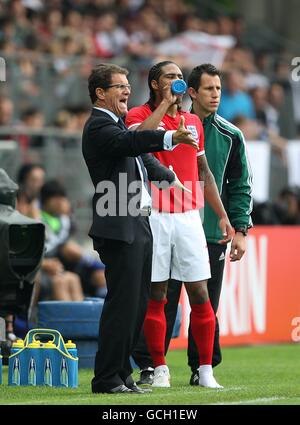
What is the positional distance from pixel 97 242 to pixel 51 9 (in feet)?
36.6

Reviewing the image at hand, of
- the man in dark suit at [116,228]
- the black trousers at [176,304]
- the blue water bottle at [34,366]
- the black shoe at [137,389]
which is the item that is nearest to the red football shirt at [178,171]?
the man in dark suit at [116,228]

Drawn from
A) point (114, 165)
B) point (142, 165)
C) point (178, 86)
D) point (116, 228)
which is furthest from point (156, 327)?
point (178, 86)

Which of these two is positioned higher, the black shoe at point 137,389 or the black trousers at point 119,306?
the black trousers at point 119,306

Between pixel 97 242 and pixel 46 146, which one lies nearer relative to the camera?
pixel 97 242

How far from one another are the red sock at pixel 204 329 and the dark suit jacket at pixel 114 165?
985 mm

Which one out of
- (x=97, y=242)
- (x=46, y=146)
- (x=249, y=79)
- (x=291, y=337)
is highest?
(x=249, y=79)

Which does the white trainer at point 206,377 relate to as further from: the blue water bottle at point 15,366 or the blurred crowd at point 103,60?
the blurred crowd at point 103,60

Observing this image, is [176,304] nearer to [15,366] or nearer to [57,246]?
[15,366]

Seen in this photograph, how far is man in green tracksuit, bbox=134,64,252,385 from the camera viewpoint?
995 centimetres

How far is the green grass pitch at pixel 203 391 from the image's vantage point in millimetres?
8445

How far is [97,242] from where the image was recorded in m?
8.82

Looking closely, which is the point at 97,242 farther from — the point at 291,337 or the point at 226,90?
the point at 226,90
